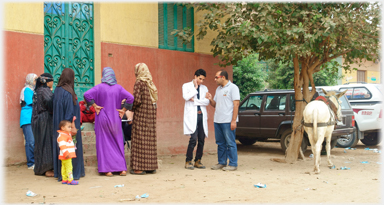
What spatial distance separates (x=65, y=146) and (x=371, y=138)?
11029 millimetres

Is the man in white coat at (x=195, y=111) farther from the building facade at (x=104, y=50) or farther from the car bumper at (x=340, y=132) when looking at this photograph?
the car bumper at (x=340, y=132)

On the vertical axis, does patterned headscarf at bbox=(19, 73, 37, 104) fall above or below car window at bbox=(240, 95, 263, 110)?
above

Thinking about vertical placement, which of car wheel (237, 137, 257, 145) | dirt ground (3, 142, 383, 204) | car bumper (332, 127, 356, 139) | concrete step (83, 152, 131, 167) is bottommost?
car wheel (237, 137, 257, 145)

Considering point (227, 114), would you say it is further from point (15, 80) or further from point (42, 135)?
point (15, 80)

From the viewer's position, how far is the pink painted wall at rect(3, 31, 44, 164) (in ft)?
24.0

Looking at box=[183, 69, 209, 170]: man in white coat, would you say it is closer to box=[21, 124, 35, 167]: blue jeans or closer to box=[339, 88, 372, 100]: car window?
box=[21, 124, 35, 167]: blue jeans

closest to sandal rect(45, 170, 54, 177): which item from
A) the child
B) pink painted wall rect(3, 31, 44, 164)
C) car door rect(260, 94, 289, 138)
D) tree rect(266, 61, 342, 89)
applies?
the child

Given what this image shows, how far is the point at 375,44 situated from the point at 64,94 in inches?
255

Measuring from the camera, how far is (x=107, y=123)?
6480 mm

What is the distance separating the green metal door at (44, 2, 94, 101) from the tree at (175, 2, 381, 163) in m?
2.70

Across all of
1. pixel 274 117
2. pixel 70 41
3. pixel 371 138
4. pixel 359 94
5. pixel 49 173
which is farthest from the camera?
pixel 371 138

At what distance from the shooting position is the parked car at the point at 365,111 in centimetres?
1192

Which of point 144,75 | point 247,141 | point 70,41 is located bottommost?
point 247,141

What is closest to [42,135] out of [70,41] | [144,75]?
[144,75]
